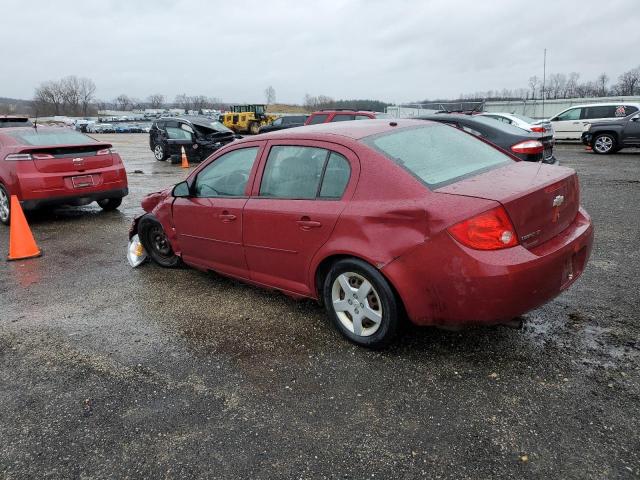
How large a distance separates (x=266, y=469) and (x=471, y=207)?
1.78m

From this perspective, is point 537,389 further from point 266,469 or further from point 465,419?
point 266,469

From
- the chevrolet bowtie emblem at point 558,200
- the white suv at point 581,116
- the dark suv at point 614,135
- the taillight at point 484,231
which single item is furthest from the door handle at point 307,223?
the white suv at point 581,116

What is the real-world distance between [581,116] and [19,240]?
1994 cm

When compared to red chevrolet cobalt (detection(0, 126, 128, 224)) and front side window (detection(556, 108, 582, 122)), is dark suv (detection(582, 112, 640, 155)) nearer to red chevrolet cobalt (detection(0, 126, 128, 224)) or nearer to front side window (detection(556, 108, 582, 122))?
front side window (detection(556, 108, 582, 122))

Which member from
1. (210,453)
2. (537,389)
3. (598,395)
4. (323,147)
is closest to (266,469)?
(210,453)

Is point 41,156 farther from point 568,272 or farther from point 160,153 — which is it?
point 160,153

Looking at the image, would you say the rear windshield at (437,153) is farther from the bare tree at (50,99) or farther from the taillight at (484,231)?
the bare tree at (50,99)

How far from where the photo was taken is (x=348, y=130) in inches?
145

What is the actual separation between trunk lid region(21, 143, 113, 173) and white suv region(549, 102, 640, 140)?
1742cm

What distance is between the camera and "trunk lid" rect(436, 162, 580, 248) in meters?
2.88

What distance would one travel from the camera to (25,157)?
741 cm

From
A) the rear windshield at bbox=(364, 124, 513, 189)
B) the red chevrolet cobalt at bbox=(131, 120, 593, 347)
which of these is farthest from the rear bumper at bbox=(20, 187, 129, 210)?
the rear windshield at bbox=(364, 124, 513, 189)

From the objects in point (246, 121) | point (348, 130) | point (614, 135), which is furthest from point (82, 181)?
point (246, 121)

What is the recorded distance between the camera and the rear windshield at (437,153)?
324 centimetres
